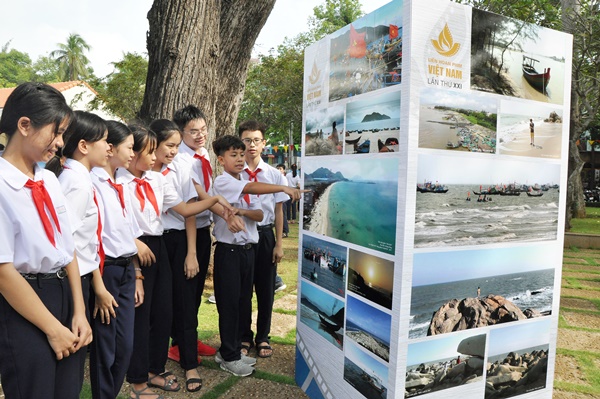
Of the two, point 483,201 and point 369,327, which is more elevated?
point 483,201

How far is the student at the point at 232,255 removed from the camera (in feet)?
10.9

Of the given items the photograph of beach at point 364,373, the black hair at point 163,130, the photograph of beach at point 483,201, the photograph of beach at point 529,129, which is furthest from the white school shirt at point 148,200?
the photograph of beach at point 529,129

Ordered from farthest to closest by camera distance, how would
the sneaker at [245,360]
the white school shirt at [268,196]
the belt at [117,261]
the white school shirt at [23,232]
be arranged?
the white school shirt at [268,196] → the sneaker at [245,360] → the belt at [117,261] → the white school shirt at [23,232]

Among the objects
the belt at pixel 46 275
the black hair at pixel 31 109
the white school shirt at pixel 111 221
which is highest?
the black hair at pixel 31 109

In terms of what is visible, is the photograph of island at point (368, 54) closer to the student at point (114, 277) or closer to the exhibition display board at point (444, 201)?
the exhibition display board at point (444, 201)

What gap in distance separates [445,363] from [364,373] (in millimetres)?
415

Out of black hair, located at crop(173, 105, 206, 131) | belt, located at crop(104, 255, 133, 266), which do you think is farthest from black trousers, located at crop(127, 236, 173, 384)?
black hair, located at crop(173, 105, 206, 131)

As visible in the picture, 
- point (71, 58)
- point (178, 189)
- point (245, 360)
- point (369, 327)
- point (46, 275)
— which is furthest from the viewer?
point (71, 58)

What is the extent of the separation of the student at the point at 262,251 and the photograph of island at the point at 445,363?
1716mm

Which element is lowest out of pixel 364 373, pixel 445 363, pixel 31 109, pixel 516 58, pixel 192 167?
pixel 364 373

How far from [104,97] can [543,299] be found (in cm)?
2078

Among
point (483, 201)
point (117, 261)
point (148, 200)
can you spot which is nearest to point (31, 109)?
point (117, 261)

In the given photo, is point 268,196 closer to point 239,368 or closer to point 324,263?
point 324,263

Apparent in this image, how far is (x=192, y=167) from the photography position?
3.45m
